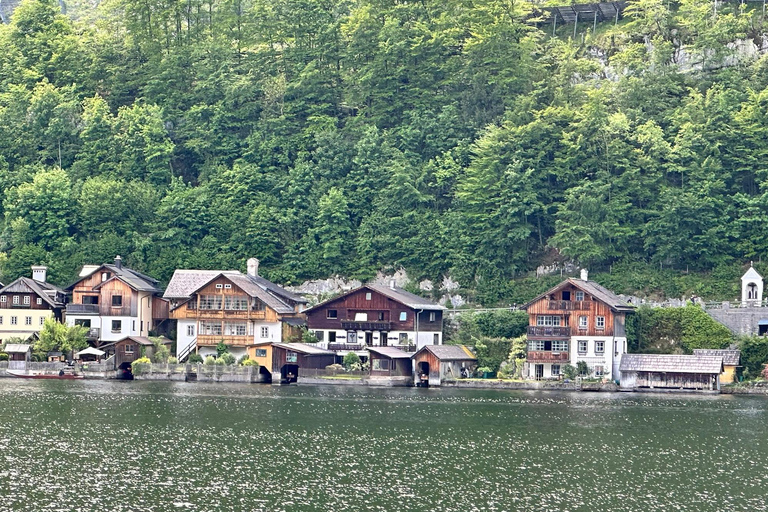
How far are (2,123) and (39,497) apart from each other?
7814 centimetres

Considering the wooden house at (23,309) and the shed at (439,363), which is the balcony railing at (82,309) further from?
the shed at (439,363)

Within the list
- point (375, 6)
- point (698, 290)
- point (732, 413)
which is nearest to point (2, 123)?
point (375, 6)

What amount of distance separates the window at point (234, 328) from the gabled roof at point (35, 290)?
41.4 feet

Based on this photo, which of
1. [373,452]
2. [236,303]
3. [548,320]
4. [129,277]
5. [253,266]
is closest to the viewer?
[373,452]

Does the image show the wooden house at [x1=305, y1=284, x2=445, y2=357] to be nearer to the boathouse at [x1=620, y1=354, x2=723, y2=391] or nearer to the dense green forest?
the dense green forest

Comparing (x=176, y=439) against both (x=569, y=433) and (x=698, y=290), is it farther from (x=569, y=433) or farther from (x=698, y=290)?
(x=698, y=290)

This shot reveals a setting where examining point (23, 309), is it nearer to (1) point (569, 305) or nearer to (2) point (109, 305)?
(2) point (109, 305)

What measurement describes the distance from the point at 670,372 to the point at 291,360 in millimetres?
24309

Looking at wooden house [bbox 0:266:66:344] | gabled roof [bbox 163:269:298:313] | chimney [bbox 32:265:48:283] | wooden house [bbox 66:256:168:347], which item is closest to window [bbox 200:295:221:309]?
gabled roof [bbox 163:269:298:313]

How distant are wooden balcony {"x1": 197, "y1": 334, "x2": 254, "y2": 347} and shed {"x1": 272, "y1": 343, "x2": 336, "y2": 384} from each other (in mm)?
2413

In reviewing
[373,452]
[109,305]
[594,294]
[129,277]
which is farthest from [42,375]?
[373,452]

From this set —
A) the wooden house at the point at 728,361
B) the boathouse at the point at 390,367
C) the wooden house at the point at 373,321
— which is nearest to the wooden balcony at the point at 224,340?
the wooden house at the point at 373,321

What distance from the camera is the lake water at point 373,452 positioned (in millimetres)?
42375

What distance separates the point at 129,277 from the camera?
92.6 metres
